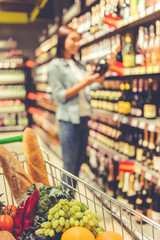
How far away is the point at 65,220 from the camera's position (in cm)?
108

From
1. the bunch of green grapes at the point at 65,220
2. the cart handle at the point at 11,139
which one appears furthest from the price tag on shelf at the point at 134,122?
the bunch of green grapes at the point at 65,220

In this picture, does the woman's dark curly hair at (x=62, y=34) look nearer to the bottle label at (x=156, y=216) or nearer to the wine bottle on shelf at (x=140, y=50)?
the wine bottle on shelf at (x=140, y=50)

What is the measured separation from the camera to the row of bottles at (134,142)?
2680mm

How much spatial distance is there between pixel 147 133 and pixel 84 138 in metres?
0.71

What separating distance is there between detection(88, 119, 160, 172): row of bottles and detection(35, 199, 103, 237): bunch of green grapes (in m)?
1.49

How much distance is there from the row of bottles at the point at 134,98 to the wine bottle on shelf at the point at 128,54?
20 cm

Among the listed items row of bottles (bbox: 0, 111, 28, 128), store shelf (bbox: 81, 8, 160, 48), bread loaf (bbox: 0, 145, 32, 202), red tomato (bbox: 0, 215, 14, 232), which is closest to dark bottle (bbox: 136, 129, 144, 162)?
store shelf (bbox: 81, 8, 160, 48)

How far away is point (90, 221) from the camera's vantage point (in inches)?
42.4

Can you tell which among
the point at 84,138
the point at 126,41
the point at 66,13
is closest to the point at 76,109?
the point at 84,138

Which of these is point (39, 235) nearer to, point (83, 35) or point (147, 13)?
point (147, 13)

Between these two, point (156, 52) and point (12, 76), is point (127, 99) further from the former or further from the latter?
point (12, 76)

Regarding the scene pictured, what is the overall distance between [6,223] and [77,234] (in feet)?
1.28

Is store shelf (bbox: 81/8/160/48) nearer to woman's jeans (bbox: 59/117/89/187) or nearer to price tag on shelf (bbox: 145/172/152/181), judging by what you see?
woman's jeans (bbox: 59/117/89/187)

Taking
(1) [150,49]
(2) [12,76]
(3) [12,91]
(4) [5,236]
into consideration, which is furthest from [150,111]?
(2) [12,76]
